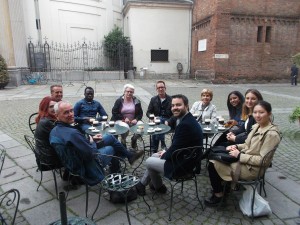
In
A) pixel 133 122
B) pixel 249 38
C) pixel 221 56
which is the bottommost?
pixel 133 122

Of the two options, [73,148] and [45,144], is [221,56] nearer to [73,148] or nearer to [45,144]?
[45,144]

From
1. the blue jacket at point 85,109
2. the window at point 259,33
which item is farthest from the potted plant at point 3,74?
the window at point 259,33

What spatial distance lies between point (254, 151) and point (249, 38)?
1645 centimetres

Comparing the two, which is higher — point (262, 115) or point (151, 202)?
point (262, 115)

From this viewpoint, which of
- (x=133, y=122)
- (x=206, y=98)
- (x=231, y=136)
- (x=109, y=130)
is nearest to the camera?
(x=231, y=136)

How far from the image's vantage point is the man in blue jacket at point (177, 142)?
282 cm

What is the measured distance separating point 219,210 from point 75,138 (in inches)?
78.0

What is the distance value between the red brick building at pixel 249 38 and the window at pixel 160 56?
3950 mm

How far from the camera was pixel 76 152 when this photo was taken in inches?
109

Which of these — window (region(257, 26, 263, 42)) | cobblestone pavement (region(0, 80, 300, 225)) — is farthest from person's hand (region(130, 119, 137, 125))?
window (region(257, 26, 263, 42))

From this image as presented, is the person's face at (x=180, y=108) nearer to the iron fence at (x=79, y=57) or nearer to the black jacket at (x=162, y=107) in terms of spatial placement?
the black jacket at (x=162, y=107)

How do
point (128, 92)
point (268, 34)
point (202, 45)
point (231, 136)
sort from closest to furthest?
point (231, 136), point (128, 92), point (268, 34), point (202, 45)

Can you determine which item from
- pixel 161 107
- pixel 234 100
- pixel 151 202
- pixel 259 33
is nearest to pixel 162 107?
pixel 161 107

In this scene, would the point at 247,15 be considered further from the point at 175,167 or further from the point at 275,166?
the point at 175,167
